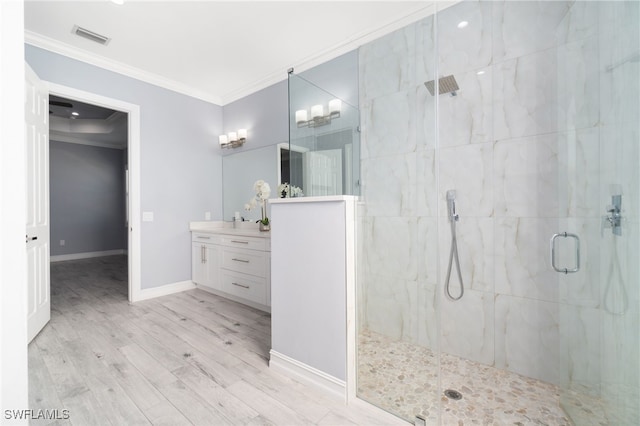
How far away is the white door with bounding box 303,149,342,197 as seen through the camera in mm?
1626

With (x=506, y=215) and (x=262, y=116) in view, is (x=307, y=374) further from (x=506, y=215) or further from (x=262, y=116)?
(x=262, y=116)

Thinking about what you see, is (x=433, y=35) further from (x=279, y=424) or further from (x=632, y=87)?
(x=279, y=424)

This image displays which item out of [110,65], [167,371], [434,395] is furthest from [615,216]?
[110,65]

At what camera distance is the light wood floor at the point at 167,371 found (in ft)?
4.76

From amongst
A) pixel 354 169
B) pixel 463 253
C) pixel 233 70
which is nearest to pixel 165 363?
pixel 354 169

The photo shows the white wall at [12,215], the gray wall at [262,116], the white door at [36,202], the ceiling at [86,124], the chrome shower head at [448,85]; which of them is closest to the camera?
the white wall at [12,215]

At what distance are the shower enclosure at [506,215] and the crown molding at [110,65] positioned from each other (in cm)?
299

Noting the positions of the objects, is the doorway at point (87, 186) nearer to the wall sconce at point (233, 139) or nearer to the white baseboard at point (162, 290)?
the white baseboard at point (162, 290)

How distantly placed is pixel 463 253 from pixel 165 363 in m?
2.19

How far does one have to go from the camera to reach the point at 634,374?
109cm

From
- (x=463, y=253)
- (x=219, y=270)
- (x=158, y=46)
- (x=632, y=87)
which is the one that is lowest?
(x=219, y=270)

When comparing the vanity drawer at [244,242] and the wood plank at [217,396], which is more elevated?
the vanity drawer at [244,242]

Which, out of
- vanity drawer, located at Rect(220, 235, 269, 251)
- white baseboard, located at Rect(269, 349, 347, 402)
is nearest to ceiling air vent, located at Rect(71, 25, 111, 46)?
vanity drawer, located at Rect(220, 235, 269, 251)

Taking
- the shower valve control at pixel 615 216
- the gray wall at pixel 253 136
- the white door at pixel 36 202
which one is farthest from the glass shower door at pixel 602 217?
the white door at pixel 36 202
